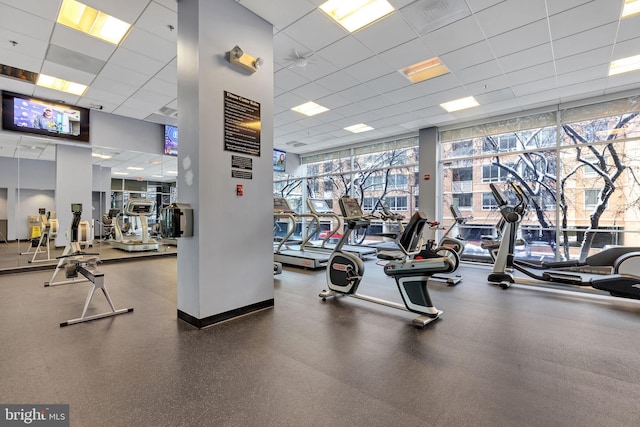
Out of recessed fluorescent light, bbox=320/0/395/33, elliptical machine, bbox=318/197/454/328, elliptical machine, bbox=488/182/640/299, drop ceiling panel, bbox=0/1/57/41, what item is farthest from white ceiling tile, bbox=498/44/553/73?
drop ceiling panel, bbox=0/1/57/41

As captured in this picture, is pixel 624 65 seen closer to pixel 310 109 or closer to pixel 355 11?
pixel 355 11

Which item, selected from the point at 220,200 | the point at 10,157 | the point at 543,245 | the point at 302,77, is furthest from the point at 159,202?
the point at 543,245

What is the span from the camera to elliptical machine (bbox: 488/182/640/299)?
12.5 feet

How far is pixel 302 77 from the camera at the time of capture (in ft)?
17.0

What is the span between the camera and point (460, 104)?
648cm

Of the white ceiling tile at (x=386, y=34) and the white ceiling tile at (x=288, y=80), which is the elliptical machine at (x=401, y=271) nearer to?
the white ceiling tile at (x=386, y=34)

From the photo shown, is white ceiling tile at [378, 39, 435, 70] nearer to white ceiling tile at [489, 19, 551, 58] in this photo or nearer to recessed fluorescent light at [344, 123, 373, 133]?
white ceiling tile at [489, 19, 551, 58]

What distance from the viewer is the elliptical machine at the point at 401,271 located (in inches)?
125

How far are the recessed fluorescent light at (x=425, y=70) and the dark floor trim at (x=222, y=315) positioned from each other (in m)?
4.40

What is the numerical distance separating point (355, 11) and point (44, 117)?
6.59 metres

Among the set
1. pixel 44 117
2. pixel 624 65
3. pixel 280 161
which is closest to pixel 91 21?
pixel 44 117

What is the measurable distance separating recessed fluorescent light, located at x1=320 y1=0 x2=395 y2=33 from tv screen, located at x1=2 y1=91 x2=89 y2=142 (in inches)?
244

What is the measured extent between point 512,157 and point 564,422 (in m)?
6.75

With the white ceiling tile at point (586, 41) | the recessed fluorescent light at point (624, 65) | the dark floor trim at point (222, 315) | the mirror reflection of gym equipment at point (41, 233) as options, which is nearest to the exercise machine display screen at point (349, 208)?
the dark floor trim at point (222, 315)
